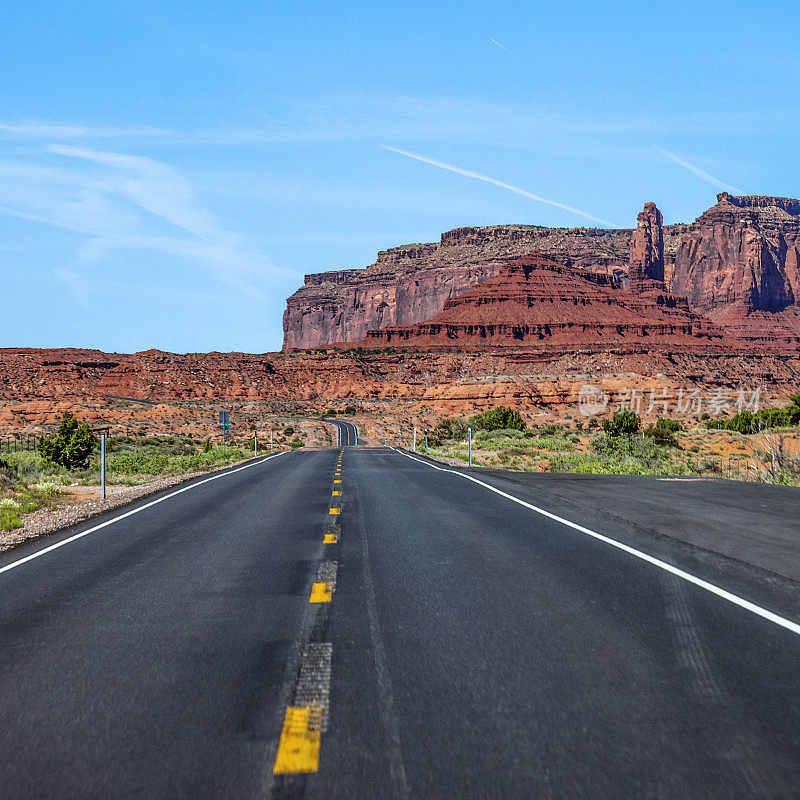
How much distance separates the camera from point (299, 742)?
370 cm

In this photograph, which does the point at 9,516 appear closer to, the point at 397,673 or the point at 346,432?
the point at 397,673

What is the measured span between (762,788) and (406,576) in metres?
4.67

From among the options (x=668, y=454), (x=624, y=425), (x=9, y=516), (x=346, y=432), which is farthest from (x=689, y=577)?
(x=346, y=432)

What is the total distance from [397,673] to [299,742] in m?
1.11

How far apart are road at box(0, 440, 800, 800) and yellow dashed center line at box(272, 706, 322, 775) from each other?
12 mm

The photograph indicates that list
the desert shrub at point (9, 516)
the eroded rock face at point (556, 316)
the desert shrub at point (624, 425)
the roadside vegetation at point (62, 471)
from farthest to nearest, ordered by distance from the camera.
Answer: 1. the eroded rock face at point (556, 316)
2. the desert shrub at point (624, 425)
3. the roadside vegetation at point (62, 471)
4. the desert shrub at point (9, 516)

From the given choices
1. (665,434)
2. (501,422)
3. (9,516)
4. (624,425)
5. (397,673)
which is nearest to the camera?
(397,673)

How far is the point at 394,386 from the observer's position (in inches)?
4963

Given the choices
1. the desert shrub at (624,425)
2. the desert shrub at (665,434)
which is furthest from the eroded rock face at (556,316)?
the desert shrub at (665,434)

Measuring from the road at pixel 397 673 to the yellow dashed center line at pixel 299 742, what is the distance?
1 cm

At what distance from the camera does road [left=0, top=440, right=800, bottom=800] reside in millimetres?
3404

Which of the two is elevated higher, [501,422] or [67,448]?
[501,422]

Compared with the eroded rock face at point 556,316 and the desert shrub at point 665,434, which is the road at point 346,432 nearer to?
the desert shrub at point 665,434

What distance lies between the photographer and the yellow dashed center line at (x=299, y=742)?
136 inches
